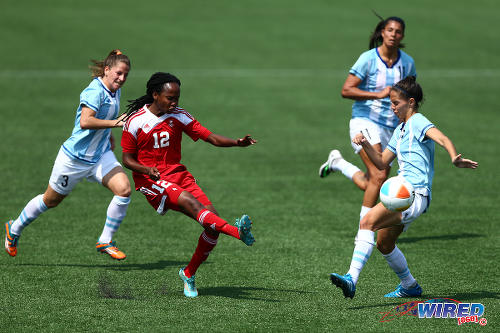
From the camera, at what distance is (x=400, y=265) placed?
6.84m

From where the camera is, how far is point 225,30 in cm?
2648

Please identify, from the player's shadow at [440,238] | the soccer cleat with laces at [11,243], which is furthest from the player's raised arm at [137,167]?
the player's shadow at [440,238]

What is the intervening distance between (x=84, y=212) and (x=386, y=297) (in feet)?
17.2

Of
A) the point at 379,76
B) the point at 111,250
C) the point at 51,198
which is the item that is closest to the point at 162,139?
the point at 111,250

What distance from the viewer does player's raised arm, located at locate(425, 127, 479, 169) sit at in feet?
19.7

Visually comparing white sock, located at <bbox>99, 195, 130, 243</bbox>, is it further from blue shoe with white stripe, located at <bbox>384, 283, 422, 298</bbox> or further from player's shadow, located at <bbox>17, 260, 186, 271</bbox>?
blue shoe with white stripe, located at <bbox>384, 283, 422, 298</bbox>

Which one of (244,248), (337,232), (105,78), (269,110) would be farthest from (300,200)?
(269,110)

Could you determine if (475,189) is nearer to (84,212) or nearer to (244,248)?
(244,248)

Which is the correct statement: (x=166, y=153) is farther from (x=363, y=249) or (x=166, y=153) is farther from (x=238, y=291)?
(x=363, y=249)

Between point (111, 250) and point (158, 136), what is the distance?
197 cm

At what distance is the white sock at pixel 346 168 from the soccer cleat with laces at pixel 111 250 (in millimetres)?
3434

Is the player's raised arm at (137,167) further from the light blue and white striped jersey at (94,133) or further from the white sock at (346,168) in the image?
the white sock at (346,168)

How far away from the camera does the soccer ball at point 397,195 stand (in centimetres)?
631

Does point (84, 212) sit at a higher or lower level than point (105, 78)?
lower
